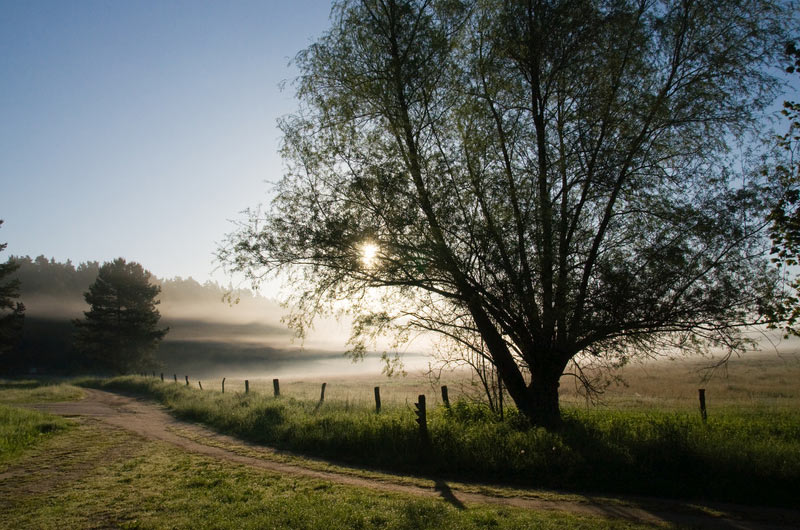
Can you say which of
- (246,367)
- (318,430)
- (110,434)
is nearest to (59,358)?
(246,367)

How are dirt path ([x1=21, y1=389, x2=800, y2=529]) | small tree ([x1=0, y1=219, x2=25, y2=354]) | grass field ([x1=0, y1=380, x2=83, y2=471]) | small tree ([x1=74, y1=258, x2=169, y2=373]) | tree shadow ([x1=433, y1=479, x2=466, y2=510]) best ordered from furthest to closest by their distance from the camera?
small tree ([x1=74, y1=258, x2=169, y2=373]) < small tree ([x1=0, y1=219, x2=25, y2=354]) < grass field ([x1=0, y1=380, x2=83, y2=471]) < tree shadow ([x1=433, y1=479, x2=466, y2=510]) < dirt path ([x1=21, y1=389, x2=800, y2=529])

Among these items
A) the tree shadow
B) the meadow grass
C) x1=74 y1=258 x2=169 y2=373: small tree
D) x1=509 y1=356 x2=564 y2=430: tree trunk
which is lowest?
the tree shadow

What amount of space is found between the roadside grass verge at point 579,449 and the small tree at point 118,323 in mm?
49921

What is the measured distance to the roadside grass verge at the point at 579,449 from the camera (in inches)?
323

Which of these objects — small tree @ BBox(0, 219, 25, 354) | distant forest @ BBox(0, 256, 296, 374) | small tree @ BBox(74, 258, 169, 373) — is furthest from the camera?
distant forest @ BBox(0, 256, 296, 374)

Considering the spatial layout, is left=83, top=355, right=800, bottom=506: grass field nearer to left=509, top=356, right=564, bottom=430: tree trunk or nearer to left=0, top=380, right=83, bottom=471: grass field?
left=509, top=356, right=564, bottom=430: tree trunk

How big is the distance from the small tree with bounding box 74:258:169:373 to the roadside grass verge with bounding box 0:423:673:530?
50.9 meters

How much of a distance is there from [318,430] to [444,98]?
1104 centimetres

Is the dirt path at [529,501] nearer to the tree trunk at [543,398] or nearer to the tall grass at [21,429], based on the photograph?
the tall grass at [21,429]

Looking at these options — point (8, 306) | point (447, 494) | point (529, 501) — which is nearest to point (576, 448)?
point (529, 501)

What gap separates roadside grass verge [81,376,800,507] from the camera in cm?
820

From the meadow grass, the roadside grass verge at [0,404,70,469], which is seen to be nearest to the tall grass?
the roadside grass verge at [0,404,70,469]

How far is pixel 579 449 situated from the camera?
9.77 meters

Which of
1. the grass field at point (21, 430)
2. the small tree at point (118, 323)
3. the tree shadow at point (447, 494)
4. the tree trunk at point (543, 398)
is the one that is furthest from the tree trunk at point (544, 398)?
the small tree at point (118, 323)
